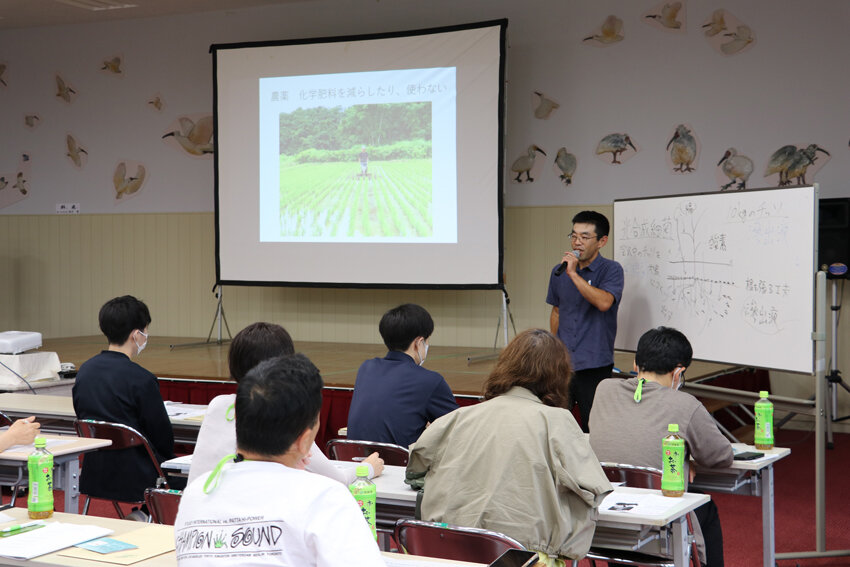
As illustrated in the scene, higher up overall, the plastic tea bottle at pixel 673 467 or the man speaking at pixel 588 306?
the man speaking at pixel 588 306

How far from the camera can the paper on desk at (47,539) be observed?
7.06 feet

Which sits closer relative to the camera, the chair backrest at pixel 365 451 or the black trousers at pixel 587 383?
the chair backrest at pixel 365 451

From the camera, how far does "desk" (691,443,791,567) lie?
3.22 meters

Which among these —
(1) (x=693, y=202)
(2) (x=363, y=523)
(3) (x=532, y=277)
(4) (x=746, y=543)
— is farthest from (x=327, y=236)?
(2) (x=363, y=523)

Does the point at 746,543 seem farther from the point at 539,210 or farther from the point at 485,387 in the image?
the point at 539,210

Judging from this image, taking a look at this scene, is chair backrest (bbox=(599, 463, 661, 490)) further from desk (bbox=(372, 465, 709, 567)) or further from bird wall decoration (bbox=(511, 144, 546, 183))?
bird wall decoration (bbox=(511, 144, 546, 183))

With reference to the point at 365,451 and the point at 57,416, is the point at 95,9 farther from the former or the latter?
the point at 365,451

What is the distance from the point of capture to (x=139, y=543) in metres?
2.26

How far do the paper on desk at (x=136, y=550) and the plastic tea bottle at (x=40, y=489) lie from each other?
11.6 inches

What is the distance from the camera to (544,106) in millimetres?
7590

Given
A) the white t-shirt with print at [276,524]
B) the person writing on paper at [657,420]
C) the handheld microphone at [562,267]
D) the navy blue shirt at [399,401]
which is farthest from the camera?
the handheld microphone at [562,267]

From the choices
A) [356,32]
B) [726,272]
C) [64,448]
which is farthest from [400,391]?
[356,32]

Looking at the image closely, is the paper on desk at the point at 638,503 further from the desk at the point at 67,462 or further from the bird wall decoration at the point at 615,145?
the bird wall decoration at the point at 615,145

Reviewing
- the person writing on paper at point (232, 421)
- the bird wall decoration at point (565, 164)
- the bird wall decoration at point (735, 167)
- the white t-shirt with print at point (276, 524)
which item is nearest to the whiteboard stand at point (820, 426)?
the person writing on paper at point (232, 421)
